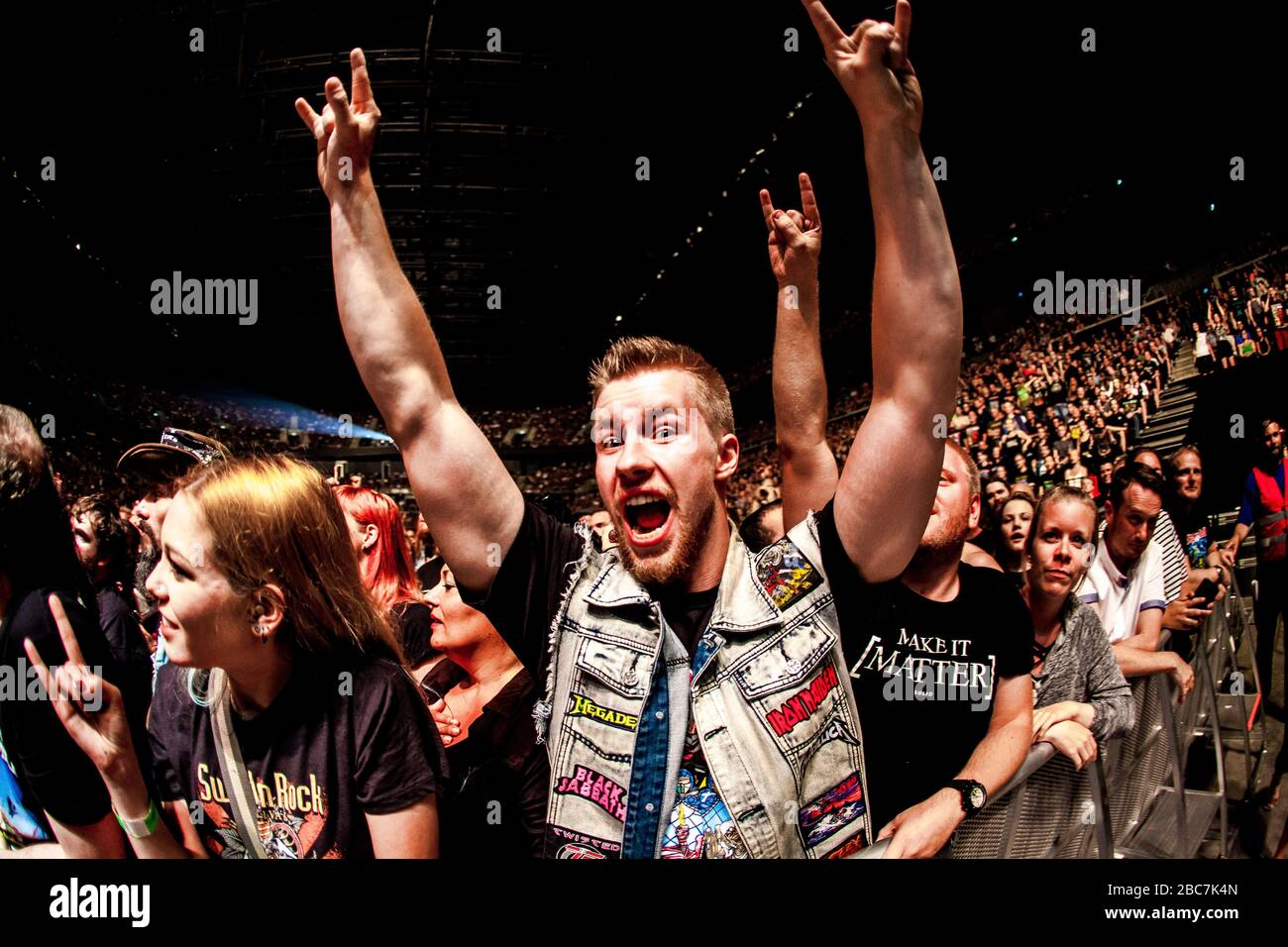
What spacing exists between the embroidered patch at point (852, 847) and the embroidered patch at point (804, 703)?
0.25 m

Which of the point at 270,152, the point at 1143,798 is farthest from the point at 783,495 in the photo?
the point at 270,152

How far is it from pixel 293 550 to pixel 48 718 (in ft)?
1.78

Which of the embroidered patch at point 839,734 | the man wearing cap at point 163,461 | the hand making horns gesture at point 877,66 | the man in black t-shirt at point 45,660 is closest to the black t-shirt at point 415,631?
the man wearing cap at point 163,461

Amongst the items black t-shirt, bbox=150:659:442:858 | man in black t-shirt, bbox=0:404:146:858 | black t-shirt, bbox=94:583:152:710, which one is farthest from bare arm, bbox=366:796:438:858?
black t-shirt, bbox=94:583:152:710

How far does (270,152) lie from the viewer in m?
8.45

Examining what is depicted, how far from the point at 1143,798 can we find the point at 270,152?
28.2 feet

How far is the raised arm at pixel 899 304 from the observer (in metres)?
1.45

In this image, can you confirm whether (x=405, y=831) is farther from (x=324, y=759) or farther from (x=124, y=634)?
(x=124, y=634)

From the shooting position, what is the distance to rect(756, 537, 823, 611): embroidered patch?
5.57 feet

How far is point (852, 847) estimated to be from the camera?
1681 mm

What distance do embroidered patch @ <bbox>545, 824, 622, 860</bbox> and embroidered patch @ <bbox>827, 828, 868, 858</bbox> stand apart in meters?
0.40

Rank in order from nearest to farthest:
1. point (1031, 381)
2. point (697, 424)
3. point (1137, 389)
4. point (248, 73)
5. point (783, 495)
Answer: point (697, 424) → point (783, 495) → point (248, 73) → point (1137, 389) → point (1031, 381)
